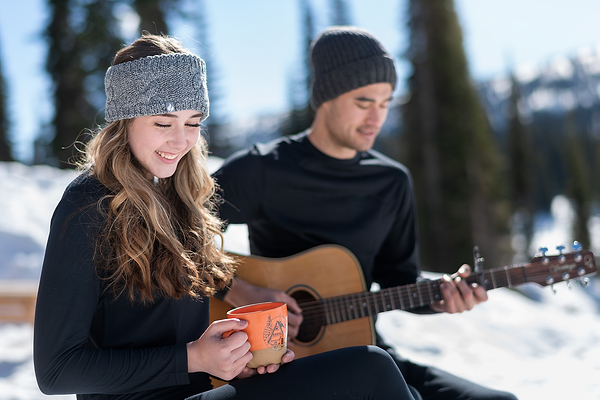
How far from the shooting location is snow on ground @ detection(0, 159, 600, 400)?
318 cm

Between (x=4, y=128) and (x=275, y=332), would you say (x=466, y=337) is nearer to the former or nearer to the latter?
(x=275, y=332)

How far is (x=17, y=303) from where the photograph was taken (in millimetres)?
4395

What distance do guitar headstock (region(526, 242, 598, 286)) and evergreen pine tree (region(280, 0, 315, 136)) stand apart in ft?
76.5

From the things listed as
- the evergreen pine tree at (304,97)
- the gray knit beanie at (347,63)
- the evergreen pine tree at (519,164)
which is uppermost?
the evergreen pine tree at (304,97)

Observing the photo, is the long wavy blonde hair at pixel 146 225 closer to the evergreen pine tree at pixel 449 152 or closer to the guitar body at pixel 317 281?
the guitar body at pixel 317 281

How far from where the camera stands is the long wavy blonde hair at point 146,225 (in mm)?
1528

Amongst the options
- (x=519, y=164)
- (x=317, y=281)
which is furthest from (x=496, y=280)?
(x=519, y=164)

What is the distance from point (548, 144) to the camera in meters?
61.1

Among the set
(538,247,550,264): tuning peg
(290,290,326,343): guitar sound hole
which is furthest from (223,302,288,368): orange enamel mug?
(538,247,550,264): tuning peg

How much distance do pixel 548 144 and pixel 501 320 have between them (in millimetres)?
64869

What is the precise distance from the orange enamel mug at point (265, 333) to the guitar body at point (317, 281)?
913 mm

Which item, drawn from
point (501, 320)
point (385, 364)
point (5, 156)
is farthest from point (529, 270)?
point (5, 156)

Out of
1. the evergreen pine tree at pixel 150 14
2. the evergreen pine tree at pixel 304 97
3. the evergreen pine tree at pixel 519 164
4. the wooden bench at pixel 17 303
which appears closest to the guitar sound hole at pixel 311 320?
the wooden bench at pixel 17 303

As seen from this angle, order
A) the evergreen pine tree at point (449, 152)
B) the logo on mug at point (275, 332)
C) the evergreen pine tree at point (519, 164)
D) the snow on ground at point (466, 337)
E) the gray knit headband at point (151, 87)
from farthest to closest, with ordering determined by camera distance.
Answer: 1. the evergreen pine tree at point (519, 164)
2. the evergreen pine tree at point (449, 152)
3. the snow on ground at point (466, 337)
4. the gray knit headband at point (151, 87)
5. the logo on mug at point (275, 332)
